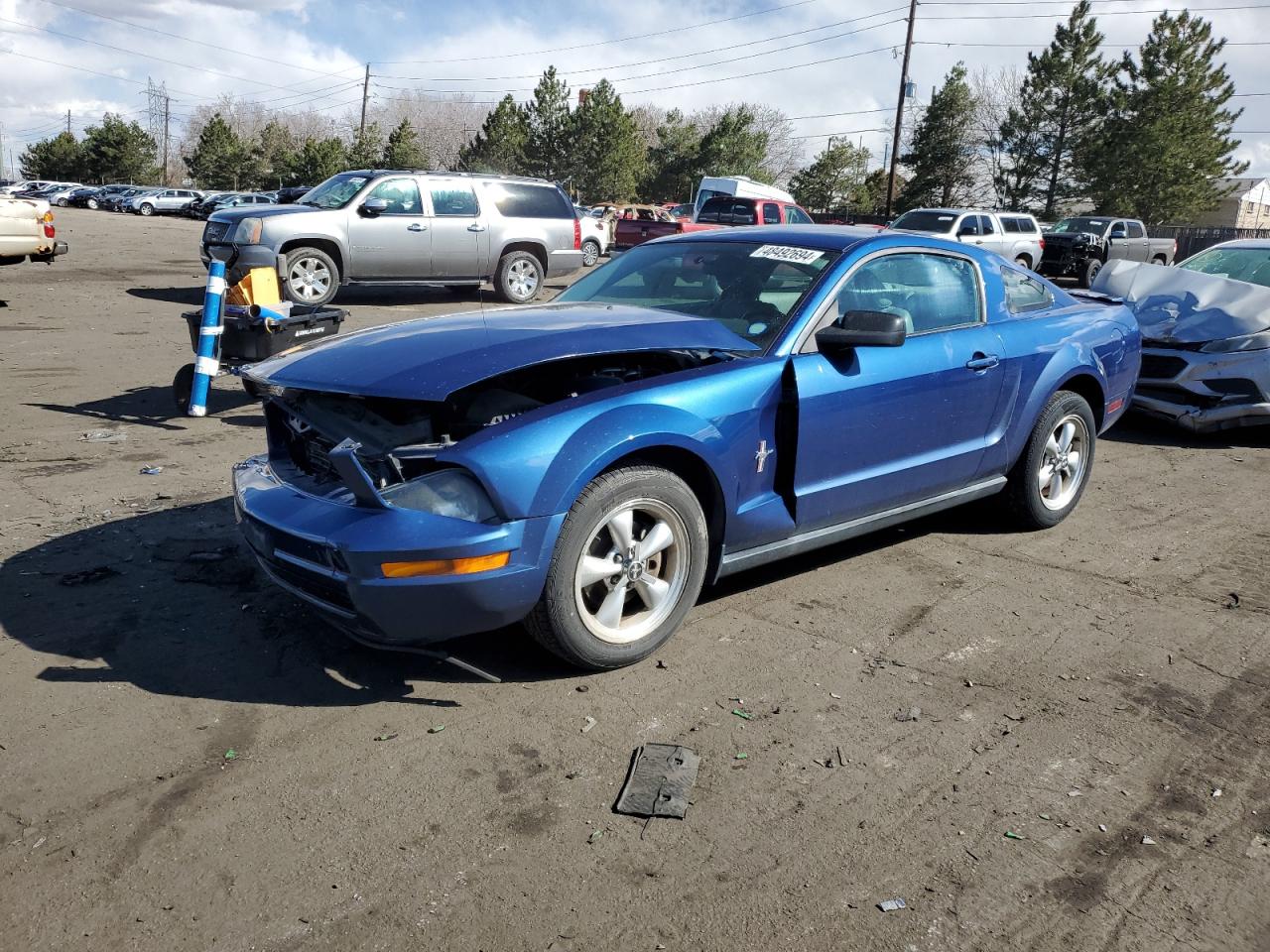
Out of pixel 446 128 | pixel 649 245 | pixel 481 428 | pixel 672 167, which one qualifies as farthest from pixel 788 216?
pixel 446 128

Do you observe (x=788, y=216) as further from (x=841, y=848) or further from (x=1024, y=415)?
(x=841, y=848)

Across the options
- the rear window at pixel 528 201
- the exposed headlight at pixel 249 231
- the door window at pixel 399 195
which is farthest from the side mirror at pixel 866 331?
the rear window at pixel 528 201

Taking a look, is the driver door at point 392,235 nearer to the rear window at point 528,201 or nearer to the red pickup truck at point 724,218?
the rear window at point 528,201

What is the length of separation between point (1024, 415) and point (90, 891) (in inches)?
178

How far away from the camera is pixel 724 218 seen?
24750 millimetres

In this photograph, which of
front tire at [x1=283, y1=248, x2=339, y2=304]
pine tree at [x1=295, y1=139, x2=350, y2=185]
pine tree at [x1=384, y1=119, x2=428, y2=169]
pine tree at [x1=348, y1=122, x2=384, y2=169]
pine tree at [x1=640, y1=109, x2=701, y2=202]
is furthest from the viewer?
pine tree at [x1=640, y1=109, x2=701, y2=202]

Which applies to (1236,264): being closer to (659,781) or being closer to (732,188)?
(659,781)

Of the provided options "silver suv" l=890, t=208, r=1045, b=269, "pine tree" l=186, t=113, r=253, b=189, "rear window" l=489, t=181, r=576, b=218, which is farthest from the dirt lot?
"pine tree" l=186, t=113, r=253, b=189

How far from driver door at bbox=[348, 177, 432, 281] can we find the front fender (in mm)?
11758

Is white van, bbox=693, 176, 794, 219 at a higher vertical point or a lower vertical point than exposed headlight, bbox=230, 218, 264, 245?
higher

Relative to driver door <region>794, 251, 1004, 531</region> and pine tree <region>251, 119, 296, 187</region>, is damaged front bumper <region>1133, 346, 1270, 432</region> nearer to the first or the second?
driver door <region>794, 251, 1004, 531</region>

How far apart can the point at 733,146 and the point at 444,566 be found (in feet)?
219

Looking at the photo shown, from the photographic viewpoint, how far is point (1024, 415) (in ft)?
17.2

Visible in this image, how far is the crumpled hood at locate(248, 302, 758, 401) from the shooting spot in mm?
3510
